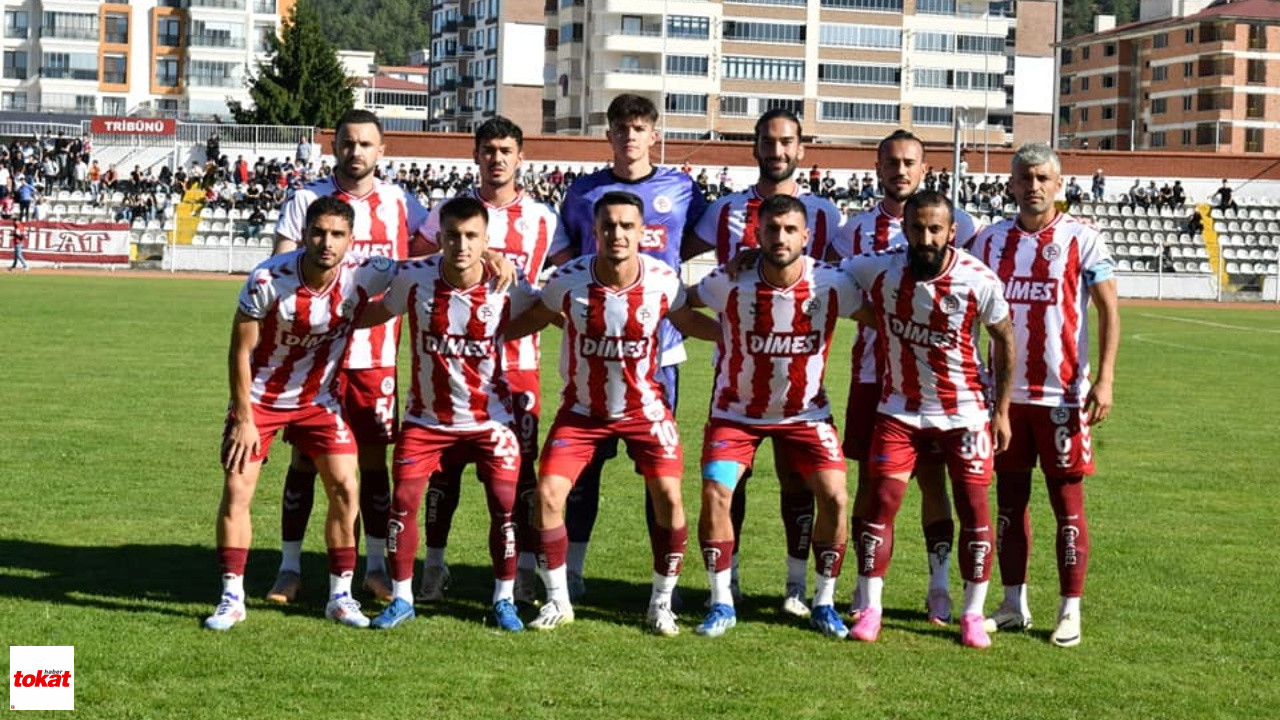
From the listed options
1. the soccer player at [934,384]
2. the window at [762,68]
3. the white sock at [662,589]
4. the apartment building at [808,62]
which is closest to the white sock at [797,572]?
the soccer player at [934,384]

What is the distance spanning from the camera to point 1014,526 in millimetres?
7773

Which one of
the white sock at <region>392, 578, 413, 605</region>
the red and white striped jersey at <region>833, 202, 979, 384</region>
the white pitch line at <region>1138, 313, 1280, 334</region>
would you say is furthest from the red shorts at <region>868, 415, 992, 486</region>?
the white pitch line at <region>1138, 313, 1280, 334</region>

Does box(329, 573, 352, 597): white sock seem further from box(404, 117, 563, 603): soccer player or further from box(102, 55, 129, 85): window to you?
box(102, 55, 129, 85): window

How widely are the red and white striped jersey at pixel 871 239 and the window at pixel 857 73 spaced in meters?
92.0

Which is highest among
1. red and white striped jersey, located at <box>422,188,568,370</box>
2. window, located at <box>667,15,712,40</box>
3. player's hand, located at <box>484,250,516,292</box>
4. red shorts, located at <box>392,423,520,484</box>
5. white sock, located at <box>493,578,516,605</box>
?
window, located at <box>667,15,712,40</box>

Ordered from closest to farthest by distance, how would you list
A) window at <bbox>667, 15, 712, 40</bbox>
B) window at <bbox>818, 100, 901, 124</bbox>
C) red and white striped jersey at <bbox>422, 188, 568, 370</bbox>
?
red and white striped jersey at <bbox>422, 188, 568, 370</bbox> < window at <bbox>667, 15, 712, 40</bbox> < window at <bbox>818, 100, 901, 124</bbox>

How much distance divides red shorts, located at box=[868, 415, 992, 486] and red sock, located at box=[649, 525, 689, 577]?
0.93 meters

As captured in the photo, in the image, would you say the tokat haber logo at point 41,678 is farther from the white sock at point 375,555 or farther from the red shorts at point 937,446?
the red shorts at point 937,446

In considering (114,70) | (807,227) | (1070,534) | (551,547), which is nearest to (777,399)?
(807,227)

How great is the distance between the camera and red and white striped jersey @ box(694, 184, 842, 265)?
8352 millimetres

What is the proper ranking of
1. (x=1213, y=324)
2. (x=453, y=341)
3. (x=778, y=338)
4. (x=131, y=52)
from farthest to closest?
(x=131, y=52), (x=1213, y=324), (x=453, y=341), (x=778, y=338)

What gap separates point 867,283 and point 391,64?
173m

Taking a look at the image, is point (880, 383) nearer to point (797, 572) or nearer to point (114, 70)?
point (797, 572)

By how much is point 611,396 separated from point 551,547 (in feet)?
2.42
